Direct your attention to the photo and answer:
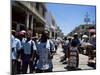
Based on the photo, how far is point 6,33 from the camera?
386 centimetres

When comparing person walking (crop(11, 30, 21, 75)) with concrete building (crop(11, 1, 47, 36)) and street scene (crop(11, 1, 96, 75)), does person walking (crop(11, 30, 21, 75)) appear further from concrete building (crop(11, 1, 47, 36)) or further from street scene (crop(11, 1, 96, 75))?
concrete building (crop(11, 1, 47, 36))

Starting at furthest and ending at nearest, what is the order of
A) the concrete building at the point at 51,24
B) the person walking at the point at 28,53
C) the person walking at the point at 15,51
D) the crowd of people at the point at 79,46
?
the crowd of people at the point at 79,46 < the concrete building at the point at 51,24 < the person walking at the point at 28,53 < the person walking at the point at 15,51

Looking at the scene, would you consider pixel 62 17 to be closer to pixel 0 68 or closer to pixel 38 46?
pixel 38 46

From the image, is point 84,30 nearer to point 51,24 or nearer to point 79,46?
point 79,46

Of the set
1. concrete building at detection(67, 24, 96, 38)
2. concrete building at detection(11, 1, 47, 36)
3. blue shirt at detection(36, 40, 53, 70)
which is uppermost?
concrete building at detection(11, 1, 47, 36)

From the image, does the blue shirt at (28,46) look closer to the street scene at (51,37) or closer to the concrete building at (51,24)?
the street scene at (51,37)

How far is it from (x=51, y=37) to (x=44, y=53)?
0.31 m

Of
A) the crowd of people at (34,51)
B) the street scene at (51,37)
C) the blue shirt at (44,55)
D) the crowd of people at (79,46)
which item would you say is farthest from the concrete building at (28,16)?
the crowd of people at (79,46)

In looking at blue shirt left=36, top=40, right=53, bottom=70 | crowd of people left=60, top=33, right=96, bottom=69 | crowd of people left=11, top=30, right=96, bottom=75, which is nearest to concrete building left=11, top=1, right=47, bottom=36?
crowd of people left=11, top=30, right=96, bottom=75

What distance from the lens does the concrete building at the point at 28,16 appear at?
3.93 metres

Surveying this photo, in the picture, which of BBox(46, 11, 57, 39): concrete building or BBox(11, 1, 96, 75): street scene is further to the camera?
BBox(46, 11, 57, 39): concrete building

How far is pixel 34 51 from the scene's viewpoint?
13.4 feet

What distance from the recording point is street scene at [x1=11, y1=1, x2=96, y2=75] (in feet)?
13.1

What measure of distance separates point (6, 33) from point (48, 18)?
0.81 metres
